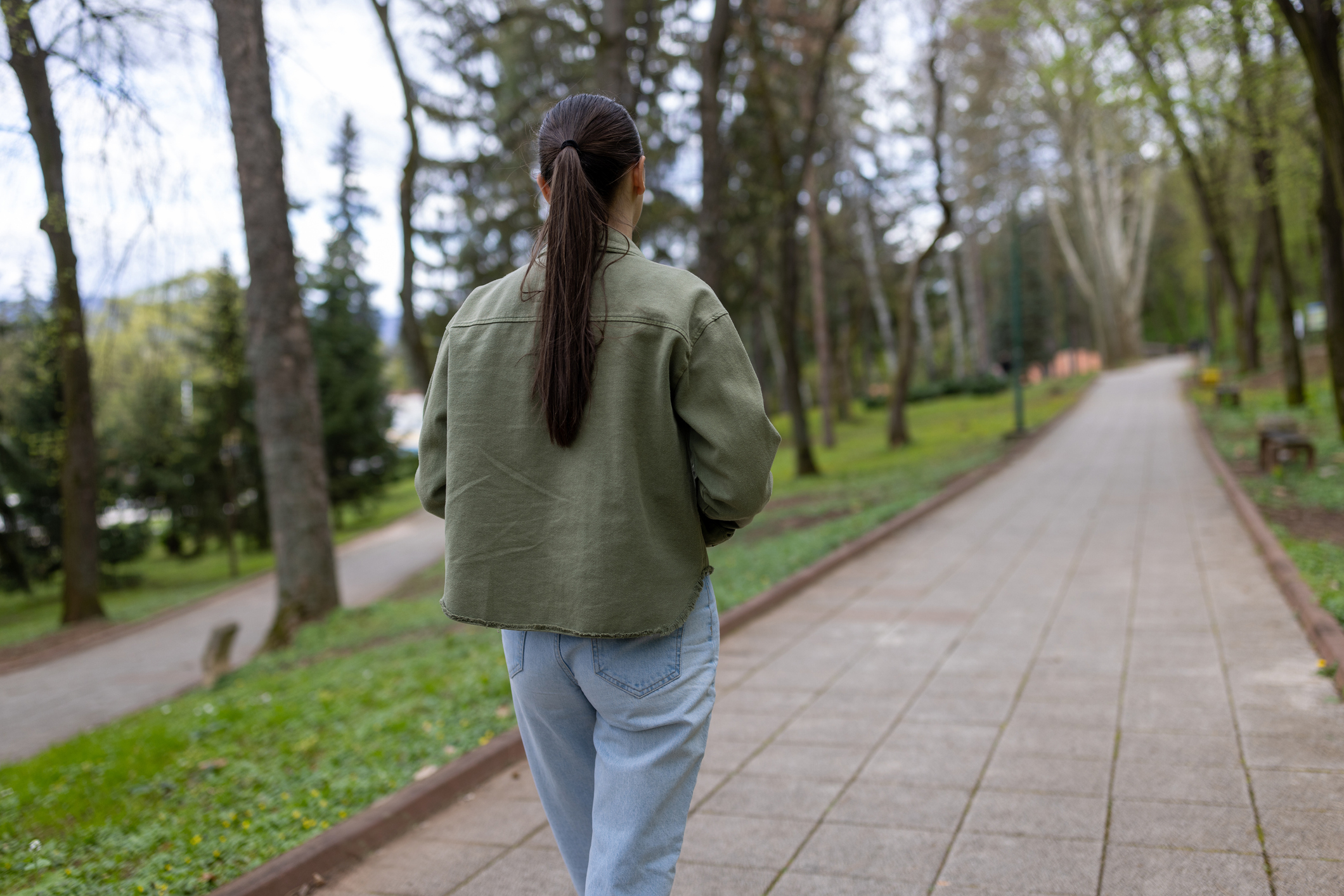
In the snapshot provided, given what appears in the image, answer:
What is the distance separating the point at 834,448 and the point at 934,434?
252 centimetres

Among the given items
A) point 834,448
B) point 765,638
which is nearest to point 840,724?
point 765,638

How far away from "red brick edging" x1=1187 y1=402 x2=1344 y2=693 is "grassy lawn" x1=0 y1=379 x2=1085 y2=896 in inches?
142

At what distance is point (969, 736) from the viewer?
170 inches

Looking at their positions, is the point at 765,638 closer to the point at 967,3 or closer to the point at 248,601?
the point at 248,601

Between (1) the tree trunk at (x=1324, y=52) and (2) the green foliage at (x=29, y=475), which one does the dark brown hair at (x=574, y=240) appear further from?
(2) the green foliage at (x=29, y=475)

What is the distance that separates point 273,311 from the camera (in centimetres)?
943

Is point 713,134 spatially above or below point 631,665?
above

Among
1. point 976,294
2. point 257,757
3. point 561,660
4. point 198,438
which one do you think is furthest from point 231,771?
point 976,294

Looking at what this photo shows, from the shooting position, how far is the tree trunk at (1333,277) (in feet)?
40.5

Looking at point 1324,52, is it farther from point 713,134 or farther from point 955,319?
point 955,319

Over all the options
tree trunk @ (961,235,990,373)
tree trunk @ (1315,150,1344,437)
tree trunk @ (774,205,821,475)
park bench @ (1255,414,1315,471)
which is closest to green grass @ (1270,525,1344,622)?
park bench @ (1255,414,1315,471)

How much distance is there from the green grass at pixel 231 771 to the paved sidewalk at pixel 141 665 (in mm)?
1192

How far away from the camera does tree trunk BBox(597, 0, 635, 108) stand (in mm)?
12359

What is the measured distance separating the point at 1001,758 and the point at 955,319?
40476 mm
